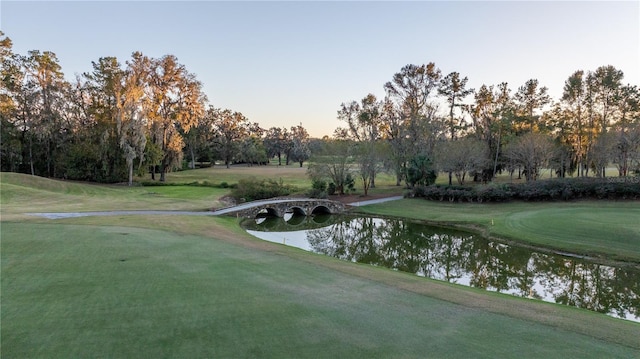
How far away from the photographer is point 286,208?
36000mm

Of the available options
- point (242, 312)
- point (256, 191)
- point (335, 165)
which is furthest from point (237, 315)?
point (335, 165)

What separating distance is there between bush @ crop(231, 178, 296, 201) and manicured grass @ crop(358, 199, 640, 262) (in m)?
10.9

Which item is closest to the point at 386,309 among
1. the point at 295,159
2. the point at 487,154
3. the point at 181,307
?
the point at 181,307

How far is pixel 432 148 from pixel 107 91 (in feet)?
144

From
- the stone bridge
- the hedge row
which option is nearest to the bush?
the stone bridge

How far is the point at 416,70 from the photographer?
161 feet

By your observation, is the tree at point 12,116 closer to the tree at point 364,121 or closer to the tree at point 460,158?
the tree at point 364,121

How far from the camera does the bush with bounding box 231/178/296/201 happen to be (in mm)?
41522

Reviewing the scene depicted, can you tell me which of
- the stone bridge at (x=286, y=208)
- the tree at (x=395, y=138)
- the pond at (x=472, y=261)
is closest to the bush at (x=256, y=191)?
the stone bridge at (x=286, y=208)

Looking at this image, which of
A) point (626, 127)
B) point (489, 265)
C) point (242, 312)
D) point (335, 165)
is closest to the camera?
point (242, 312)

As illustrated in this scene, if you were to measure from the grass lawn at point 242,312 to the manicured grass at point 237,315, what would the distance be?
31 millimetres

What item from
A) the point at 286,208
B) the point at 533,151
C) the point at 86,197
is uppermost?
the point at 533,151

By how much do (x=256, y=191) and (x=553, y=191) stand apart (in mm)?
29925

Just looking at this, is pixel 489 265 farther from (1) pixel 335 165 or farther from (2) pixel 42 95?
(2) pixel 42 95
